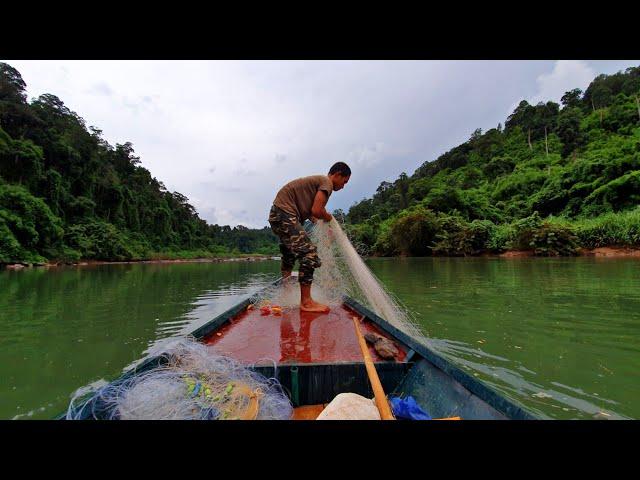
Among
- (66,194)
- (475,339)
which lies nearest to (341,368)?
(475,339)

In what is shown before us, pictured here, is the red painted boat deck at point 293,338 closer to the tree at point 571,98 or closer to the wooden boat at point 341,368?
the wooden boat at point 341,368

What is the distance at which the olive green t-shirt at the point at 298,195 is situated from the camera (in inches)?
173

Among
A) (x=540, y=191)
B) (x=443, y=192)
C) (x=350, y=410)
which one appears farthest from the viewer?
(x=443, y=192)

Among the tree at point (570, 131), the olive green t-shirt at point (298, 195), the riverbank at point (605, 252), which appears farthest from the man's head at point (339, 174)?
the tree at point (570, 131)

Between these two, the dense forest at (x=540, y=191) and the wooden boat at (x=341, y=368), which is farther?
the dense forest at (x=540, y=191)

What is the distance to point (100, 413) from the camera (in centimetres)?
160

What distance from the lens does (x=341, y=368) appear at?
86.7 inches

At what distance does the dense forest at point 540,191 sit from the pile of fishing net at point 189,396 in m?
7.67

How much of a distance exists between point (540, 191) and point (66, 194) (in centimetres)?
5253

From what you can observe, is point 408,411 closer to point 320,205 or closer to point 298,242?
point 298,242

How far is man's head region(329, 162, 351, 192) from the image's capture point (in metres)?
4.36

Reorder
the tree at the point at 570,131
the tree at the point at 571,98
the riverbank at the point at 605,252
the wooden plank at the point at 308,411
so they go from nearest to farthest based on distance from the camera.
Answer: the wooden plank at the point at 308,411 < the riverbank at the point at 605,252 < the tree at the point at 570,131 < the tree at the point at 571,98
